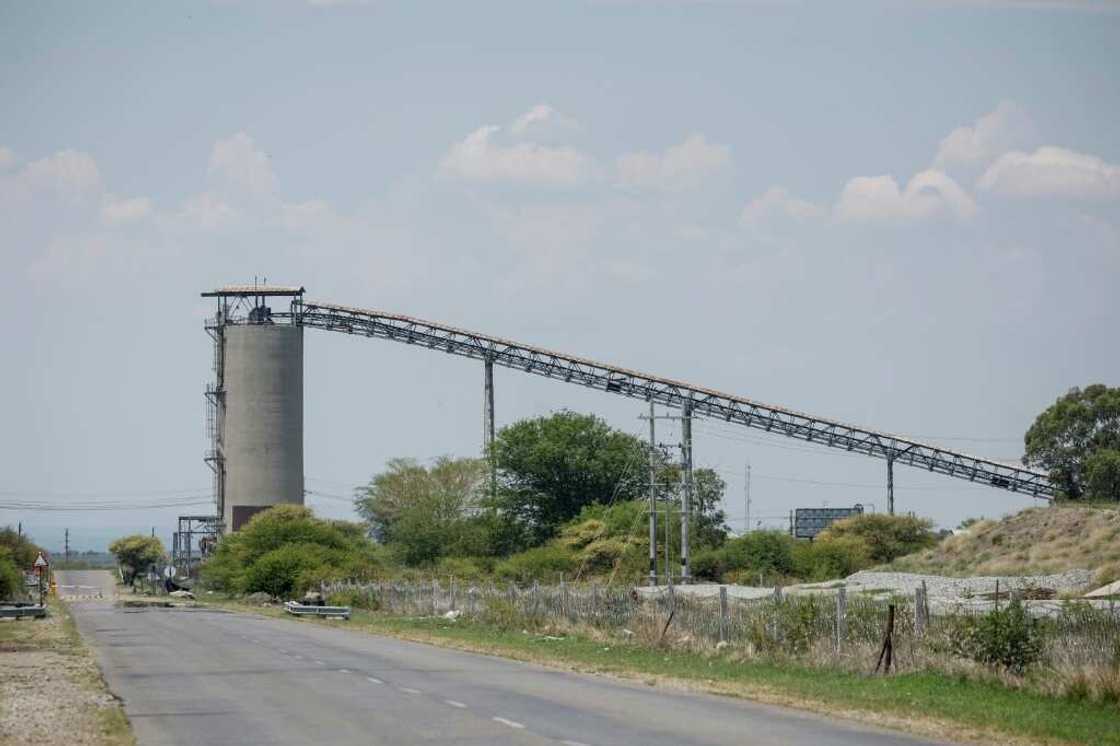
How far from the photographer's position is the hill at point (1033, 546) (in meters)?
59.6

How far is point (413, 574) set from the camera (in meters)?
93.5

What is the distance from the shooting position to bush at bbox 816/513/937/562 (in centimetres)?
9806

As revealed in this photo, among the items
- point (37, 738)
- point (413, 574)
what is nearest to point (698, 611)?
point (37, 738)

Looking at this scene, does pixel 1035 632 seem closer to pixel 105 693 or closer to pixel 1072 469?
pixel 105 693

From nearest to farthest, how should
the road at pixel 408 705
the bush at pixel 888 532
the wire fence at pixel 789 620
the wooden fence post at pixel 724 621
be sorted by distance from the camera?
1. the road at pixel 408 705
2. the wire fence at pixel 789 620
3. the wooden fence post at pixel 724 621
4. the bush at pixel 888 532

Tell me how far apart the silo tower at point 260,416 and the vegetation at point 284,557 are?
4055 mm

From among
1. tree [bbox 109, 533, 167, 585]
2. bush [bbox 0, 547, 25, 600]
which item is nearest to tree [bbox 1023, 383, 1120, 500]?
bush [bbox 0, 547, 25, 600]

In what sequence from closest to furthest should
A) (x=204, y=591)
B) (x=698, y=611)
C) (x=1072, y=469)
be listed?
(x=698, y=611) < (x=1072, y=469) < (x=204, y=591)

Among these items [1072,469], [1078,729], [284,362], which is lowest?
[1078,729]

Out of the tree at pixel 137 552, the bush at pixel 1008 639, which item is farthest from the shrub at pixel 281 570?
the tree at pixel 137 552

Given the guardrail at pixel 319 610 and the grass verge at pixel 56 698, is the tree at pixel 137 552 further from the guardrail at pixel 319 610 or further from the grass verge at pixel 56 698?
the grass verge at pixel 56 698

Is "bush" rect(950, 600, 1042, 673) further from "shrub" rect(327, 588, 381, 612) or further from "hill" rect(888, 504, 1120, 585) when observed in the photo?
"shrub" rect(327, 588, 381, 612)

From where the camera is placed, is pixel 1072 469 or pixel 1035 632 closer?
pixel 1035 632

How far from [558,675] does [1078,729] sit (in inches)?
516
